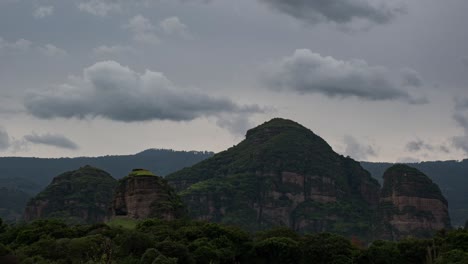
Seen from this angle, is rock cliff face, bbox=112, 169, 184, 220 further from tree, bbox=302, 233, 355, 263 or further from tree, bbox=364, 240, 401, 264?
tree, bbox=364, 240, 401, 264

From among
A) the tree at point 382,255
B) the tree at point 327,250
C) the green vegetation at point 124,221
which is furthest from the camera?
the green vegetation at point 124,221

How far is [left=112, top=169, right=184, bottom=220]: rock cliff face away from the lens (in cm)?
17112

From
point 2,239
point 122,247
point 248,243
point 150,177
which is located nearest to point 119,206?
point 150,177

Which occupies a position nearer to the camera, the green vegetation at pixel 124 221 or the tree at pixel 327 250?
the tree at pixel 327 250

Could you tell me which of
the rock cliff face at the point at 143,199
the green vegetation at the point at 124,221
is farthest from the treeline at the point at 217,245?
the rock cliff face at the point at 143,199

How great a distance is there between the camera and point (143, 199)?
172375 millimetres

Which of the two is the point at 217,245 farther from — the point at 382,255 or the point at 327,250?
the point at 382,255

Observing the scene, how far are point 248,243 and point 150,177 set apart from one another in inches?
2873

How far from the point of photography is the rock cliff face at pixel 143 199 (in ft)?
561

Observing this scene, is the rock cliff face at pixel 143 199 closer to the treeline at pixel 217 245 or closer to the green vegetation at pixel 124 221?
the green vegetation at pixel 124 221

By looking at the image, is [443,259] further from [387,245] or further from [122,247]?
[122,247]

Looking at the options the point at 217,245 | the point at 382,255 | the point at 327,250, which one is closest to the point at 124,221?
the point at 217,245

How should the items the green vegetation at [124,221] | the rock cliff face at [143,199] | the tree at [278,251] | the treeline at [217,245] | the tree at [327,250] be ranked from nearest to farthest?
the treeline at [217,245], the tree at [327,250], the tree at [278,251], the green vegetation at [124,221], the rock cliff face at [143,199]

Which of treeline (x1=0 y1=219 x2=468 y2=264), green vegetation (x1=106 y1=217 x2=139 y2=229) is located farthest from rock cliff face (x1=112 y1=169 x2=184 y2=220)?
treeline (x1=0 y1=219 x2=468 y2=264)
